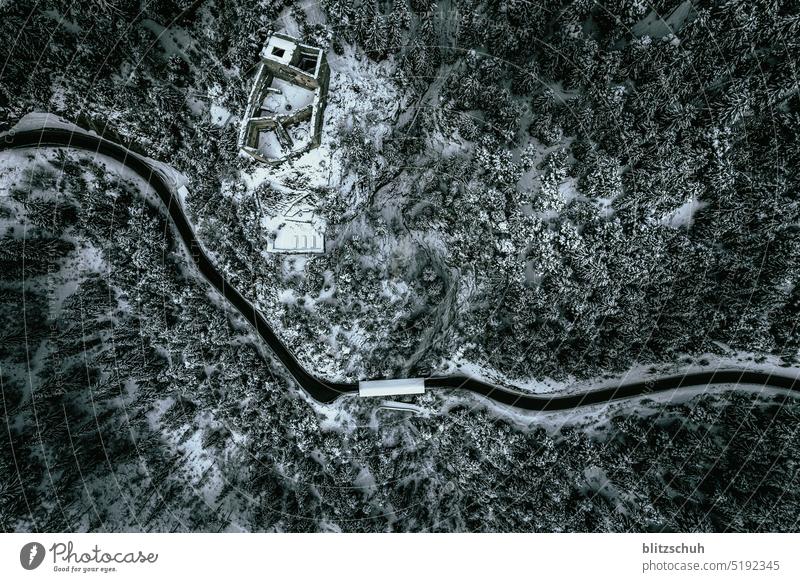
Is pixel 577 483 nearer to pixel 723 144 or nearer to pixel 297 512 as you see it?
pixel 297 512
